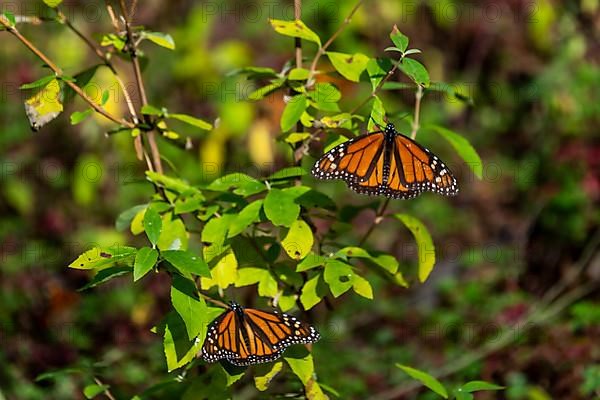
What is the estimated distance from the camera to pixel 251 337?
6.01 feet

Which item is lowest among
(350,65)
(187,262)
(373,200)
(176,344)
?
(373,200)

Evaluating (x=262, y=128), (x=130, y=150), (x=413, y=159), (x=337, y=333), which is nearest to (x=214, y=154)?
(x=262, y=128)

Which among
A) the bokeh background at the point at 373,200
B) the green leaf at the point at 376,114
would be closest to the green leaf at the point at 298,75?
the green leaf at the point at 376,114

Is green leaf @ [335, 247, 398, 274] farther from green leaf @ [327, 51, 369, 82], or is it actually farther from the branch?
the branch

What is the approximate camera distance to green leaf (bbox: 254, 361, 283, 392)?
1.92m

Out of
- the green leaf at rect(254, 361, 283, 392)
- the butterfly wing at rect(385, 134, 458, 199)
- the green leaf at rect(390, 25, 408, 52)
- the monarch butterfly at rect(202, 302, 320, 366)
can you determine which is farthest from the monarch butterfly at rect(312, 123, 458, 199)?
the green leaf at rect(254, 361, 283, 392)

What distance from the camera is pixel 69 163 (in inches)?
221

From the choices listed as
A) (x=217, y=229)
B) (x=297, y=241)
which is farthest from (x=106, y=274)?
(x=297, y=241)

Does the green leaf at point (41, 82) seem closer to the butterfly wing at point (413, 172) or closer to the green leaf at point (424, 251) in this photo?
the butterfly wing at point (413, 172)

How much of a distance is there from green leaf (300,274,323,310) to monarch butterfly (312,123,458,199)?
0.77 ft

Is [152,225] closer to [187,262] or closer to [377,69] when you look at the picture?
[187,262]

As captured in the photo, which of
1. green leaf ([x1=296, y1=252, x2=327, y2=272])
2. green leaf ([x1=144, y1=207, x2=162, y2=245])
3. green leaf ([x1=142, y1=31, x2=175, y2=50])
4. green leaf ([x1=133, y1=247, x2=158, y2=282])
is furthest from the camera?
green leaf ([x1=142, y1=31, x2=175, y2=50])

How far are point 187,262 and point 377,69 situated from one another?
2.05 feet

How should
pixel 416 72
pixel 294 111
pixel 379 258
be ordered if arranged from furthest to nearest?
pixel 379 258 → pixel 294 111 → pixel 416 72
